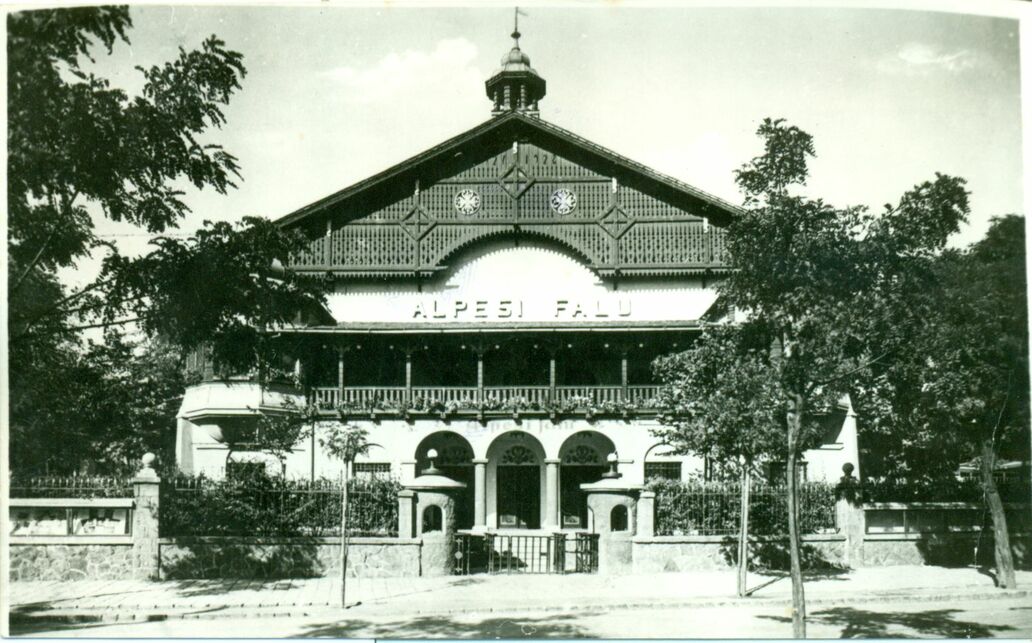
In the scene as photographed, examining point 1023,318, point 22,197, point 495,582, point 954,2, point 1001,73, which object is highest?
point 954,2

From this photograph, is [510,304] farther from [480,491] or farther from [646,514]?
[646,514]

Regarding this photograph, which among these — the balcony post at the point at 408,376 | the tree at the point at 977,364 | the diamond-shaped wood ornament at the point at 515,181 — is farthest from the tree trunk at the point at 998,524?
the diamond-shaped wood ornament at the point at 515,181

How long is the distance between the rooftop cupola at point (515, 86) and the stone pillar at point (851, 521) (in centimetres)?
2148

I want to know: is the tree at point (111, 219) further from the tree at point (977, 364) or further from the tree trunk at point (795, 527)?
the tree at point (977, 364)

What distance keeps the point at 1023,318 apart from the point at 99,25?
1409 centimetres

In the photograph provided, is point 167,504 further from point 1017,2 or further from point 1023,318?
point 1017,2

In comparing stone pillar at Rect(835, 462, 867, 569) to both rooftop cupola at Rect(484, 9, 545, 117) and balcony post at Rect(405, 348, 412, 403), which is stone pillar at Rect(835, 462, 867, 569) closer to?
balcony post at Rect(405, 348, 412, 403)

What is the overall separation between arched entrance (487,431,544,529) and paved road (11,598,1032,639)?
15.9 m

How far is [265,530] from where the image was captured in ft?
69.2

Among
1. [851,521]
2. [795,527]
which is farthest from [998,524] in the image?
[795,527]

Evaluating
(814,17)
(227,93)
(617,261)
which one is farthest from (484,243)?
(814,17)

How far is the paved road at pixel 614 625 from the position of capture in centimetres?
1498

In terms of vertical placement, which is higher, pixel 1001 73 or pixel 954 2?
pixel 954 2

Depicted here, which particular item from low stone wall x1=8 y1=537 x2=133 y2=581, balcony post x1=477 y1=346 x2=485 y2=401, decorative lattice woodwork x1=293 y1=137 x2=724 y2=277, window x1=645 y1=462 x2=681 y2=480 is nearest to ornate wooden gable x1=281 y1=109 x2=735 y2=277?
decorative lattice woodwork x1=293 y1=137 x2=724 y2=277
